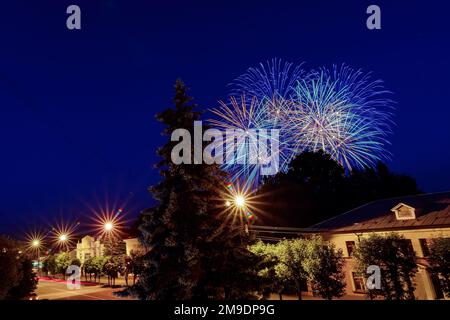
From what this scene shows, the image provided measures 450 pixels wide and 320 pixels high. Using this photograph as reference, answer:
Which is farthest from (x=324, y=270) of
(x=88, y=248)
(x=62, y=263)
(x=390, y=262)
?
(x=88, y=248)

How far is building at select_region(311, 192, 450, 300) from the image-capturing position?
82.7ft

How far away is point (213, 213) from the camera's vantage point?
49.1 feet

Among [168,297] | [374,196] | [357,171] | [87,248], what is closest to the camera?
[168,297]

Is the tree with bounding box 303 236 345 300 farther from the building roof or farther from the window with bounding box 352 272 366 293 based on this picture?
the building roof

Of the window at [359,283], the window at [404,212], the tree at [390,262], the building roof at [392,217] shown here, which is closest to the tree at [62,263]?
the building roof at [392,217]

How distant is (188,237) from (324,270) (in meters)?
18.0

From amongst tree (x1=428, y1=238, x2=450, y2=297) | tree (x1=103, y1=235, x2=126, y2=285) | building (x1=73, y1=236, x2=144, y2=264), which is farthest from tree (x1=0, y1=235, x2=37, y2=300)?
building (x1=73, y1=236, x2=144, y2=264)

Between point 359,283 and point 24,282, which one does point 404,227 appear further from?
point 24,282

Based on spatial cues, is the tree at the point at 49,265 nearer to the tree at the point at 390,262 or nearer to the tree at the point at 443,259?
the tree at the point at 390,262

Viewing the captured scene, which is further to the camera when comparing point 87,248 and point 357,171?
point 87,248

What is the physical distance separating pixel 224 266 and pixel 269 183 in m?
42.2

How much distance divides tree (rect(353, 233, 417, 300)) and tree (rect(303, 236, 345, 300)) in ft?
7.43
